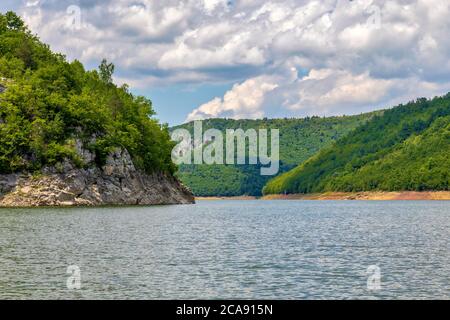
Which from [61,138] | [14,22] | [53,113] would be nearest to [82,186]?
[61,138]

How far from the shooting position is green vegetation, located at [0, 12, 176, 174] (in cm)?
14762

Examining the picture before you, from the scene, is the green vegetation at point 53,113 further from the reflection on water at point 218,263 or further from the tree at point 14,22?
the reflection on water at point 218,263

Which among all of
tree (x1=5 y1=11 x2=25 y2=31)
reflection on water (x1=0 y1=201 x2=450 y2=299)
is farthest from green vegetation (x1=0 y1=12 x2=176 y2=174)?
reflection on water (x1=0 y1=201 x2=450 y2=299)

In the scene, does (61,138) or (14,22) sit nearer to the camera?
(61,138)

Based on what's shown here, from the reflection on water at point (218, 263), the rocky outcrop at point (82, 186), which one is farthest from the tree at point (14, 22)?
the reflection on water at point (218, 263)

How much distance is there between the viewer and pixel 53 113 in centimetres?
15662

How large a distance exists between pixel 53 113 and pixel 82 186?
809 inches

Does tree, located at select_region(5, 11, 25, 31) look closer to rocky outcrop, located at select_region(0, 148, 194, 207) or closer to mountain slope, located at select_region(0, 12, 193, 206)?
mountain slope, located at select_region(0, 12, 193, 206)

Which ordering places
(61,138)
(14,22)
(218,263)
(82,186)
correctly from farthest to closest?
(14,22)
(61,138)
(82,186)
(218,263)

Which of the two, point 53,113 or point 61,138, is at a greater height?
point 53,113

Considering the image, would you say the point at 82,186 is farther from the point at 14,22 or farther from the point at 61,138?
the point at 14,22

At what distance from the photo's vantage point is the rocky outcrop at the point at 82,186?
465ft

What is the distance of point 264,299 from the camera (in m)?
35.9
